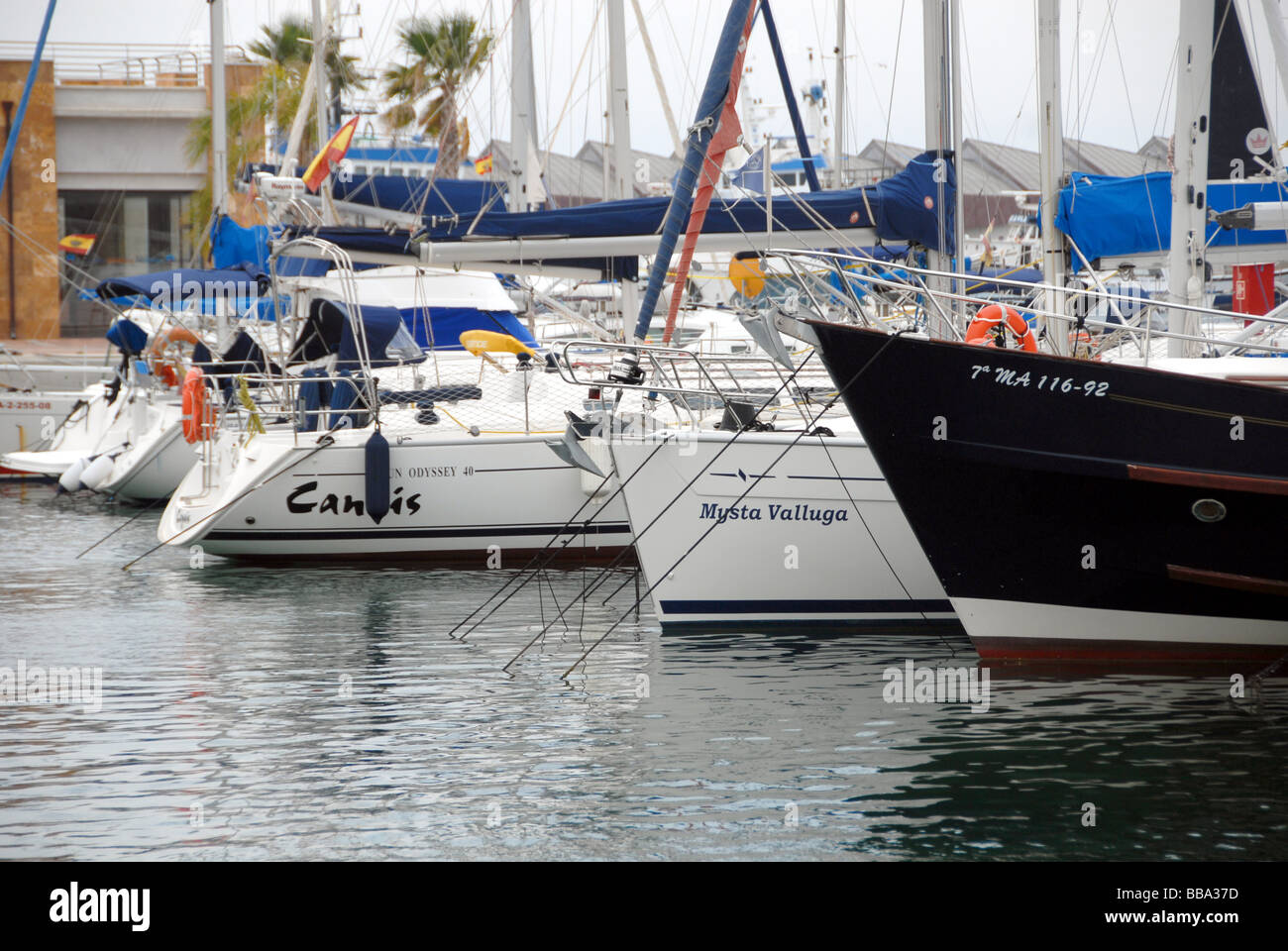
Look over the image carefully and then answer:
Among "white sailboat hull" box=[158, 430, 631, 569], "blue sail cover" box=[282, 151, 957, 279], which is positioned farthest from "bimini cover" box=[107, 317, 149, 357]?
"blue sail cover" box=[282, 151, 957, 279]

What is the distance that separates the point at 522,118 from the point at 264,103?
19.3 metres

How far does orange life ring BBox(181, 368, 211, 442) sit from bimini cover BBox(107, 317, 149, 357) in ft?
26.5

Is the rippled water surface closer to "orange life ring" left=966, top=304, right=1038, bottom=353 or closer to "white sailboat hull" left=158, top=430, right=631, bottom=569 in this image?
"orange life ring" left=966, top=304, right=1038, bottom=353

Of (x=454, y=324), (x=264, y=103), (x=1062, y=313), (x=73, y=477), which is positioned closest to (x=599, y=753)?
(x=1062, y=313)

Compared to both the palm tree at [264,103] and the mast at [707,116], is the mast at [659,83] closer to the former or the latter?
the mast at [707,116]

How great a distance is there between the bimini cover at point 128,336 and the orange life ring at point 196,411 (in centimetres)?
807

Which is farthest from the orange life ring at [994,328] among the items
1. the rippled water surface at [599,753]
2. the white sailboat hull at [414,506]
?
the white sailboat hull at [414,506]

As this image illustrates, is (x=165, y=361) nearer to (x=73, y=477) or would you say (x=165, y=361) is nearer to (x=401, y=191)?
(x=73, y=477)

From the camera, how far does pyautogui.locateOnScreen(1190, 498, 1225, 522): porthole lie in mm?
9039

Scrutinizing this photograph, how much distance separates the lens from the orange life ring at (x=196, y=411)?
15766mm

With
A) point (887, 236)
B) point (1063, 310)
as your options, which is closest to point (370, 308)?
point (887, 236)

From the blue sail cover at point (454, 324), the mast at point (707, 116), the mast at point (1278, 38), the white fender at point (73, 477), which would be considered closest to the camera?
the mast at point (1278, 38)

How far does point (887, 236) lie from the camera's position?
1350cm

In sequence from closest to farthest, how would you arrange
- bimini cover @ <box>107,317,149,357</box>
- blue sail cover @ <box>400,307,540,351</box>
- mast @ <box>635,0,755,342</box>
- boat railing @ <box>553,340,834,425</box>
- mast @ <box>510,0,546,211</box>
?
boat railing @ <box>553,340,834,425</box> → mast @ <box>635,0,755,342</box> → mast @ <box>510,0,546,211</box> → blue sail cover @ <box>400,307,540,351</box> → bimini cover @ <box>107,317,149,357</box>
